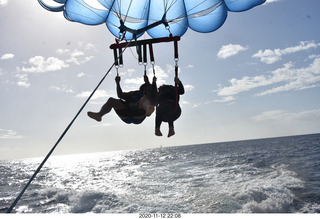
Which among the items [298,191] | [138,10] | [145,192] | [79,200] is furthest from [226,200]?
[138,10]

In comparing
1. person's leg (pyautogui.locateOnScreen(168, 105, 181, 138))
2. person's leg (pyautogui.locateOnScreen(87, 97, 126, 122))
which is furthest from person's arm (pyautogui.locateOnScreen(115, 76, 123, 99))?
person's leg (pyautogui.locateOnScreen(168, 105, 181, 138))

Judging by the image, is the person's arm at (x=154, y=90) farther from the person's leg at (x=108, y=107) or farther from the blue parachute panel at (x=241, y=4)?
the blue parachute panel at (x=241, y=4)

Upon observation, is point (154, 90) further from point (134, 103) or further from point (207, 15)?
point (207, 15)

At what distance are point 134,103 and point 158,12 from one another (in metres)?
2.60

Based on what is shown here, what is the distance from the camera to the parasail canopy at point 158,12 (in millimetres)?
5438

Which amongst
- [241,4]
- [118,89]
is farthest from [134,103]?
[241,4]

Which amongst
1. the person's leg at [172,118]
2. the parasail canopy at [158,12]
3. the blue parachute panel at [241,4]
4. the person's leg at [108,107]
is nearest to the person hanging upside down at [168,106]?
the person's leg at [172,118]

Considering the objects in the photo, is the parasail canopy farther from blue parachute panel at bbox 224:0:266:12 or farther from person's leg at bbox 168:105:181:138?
person's leg at bbox 168:105:181:138

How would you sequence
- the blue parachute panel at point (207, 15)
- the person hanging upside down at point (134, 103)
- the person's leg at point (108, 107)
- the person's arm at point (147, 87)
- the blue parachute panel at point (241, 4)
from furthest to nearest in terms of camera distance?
the blue parachute panel at point (207, 15) < the blue parachute panel at point (241, 4) < the person's arm at point (147, 87) < the person hanging upside down at point (134, 103) < the person's leg at point (108, 107)

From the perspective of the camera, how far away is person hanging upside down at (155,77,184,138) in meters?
4.80

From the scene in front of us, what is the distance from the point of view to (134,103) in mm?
4762

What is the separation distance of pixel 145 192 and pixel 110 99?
11390 millimetres

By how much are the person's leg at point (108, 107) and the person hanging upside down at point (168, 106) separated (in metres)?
0.74

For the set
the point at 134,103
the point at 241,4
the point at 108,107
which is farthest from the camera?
the point at 241,4
